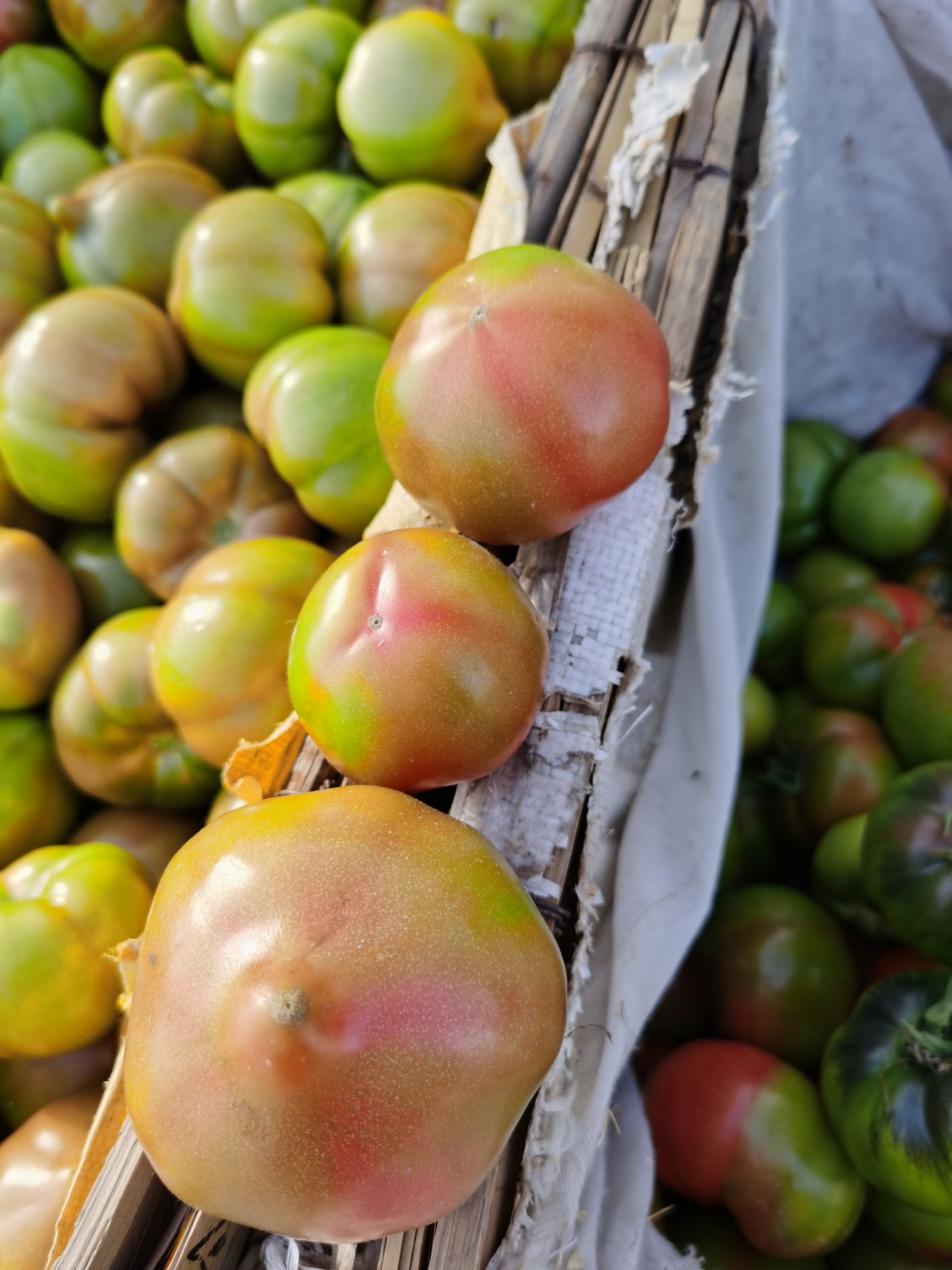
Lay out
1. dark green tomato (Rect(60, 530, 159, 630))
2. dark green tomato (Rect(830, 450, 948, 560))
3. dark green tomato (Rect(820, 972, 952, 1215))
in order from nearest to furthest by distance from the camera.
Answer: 1. dark green tomato (Rect(820, 972, 952, 1215))
2. dark green tomato (Rect(60, 530, 159, 630))
3. dark green tomato (Rect(830, 450, 948, 560))

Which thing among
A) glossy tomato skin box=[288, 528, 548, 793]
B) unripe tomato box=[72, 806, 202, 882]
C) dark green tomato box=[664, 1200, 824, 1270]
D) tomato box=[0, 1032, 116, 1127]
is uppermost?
glossy tomato skin box=[288, 528, 548, 793]

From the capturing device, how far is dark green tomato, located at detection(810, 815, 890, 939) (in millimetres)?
700

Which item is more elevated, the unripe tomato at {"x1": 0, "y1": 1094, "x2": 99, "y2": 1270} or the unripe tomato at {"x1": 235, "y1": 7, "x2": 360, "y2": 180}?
the unripe tomato at {"x1": 235, "y1": 7, "x2": 360, "y2": 180}

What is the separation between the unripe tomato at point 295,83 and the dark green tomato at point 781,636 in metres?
0.70

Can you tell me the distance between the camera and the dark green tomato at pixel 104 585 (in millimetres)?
780

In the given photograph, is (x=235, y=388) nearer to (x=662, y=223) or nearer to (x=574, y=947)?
(x=662, y=223)

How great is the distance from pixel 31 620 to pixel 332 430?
31cm

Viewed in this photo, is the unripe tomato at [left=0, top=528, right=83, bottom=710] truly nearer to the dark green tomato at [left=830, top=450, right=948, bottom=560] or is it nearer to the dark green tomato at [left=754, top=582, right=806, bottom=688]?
the dark green tomato at [left=754, top=582, right=806, bottom=688]

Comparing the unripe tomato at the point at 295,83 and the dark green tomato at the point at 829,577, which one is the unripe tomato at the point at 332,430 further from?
the dark green tomato at the point at 829,577

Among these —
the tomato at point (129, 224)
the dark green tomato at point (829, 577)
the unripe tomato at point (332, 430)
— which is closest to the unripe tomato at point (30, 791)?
the unripe tomato at point (332, 430)

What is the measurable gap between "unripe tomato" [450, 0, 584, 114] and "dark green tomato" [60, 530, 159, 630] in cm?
63

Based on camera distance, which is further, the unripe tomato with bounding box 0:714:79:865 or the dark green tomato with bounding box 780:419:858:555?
the dark green tomato with bounding box 780:419:858:555

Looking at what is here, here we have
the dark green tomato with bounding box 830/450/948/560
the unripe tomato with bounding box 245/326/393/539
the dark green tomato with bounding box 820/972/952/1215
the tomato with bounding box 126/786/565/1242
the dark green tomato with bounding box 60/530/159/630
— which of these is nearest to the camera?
the tomato with bounding box 126/786/565/1242

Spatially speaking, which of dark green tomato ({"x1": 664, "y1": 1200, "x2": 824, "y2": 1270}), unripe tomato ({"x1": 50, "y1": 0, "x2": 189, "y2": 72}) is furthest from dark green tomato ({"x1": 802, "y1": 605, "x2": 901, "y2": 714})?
unripe tomato ({"x1": 50, "y1": 0, "x2": 189, "y2": 72})
